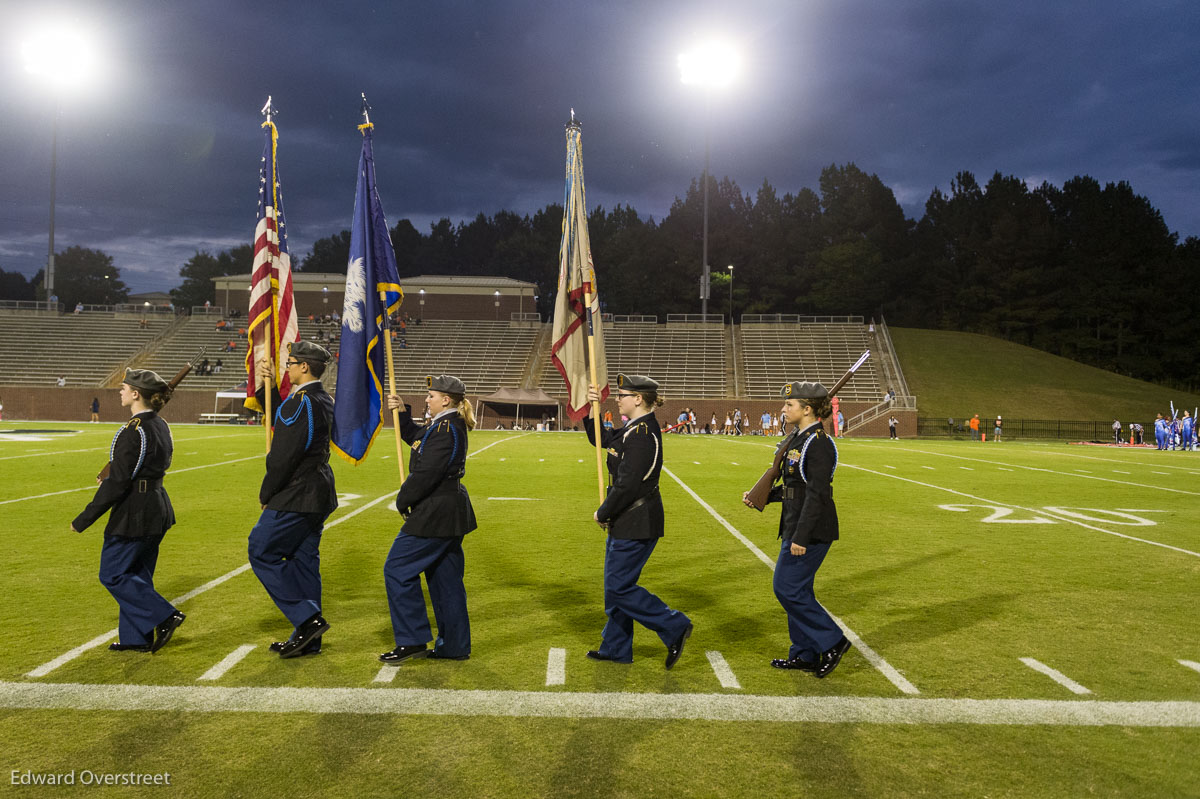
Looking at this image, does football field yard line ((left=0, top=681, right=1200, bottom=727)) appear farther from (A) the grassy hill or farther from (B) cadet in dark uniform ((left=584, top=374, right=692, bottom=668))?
(A) the grassy hill

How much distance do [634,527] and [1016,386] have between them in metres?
56.6

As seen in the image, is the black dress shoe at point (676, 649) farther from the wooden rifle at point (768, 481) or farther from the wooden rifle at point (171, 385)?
the wooden rifle at point (171, 385)

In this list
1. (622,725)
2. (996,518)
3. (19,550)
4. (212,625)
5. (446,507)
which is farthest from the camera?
(996,518)

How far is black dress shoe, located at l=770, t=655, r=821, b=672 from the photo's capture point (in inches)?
218

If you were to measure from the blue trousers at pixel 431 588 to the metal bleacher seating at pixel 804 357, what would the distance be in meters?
47.5

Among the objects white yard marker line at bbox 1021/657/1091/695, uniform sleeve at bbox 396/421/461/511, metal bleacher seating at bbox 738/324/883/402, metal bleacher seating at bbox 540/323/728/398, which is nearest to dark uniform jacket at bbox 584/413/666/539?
uniform sleeve at bbox 396/421/461/511

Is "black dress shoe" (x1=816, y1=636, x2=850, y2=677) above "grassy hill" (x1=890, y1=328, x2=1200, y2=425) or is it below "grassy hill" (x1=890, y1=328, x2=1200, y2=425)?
below

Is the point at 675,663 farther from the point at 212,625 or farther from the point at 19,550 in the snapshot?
the point at 19,550

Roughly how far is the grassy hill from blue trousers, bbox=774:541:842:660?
4912 centimetres

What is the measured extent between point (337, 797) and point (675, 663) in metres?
2.54

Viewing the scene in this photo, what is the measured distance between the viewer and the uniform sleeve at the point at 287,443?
5.60 metres

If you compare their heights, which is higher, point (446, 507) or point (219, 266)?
point (219, 266)

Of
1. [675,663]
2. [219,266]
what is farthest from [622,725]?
[219,266]

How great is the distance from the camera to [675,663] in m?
5.62
